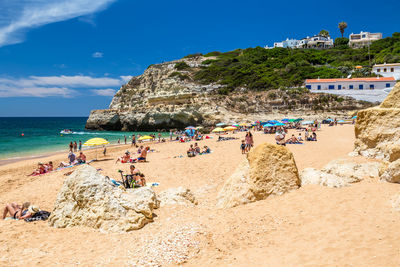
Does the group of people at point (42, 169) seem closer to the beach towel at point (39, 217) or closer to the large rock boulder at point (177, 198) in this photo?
the beach towel at point (39, 217)

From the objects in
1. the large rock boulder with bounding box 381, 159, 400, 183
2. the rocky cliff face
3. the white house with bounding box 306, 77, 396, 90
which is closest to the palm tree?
the white house with bounding box 306, 77, 396, 90

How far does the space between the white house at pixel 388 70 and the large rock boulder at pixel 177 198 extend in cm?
5541

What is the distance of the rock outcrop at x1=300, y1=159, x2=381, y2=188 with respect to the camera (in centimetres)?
636

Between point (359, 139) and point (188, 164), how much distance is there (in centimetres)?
807

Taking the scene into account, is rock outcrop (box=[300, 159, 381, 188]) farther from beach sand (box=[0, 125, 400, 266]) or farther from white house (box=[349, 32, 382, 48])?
white house (box=[349, 32, 382, 48])

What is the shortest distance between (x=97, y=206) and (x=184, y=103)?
4263 cm

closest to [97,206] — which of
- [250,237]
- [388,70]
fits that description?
[250,237]

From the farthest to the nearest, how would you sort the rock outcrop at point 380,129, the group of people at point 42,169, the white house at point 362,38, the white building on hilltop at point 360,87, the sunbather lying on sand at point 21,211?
the white house at point 362,38
the white building on hilltop at point 360,87
the group of people at point 42,169
the rock outcrop at point 380,129
the sunbather lying on sand at point 21,211

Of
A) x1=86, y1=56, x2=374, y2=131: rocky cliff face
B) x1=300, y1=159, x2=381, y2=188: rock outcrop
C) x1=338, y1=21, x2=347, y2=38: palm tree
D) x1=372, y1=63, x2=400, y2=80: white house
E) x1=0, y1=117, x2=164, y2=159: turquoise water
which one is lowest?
x1=300, y1=159, x2=381, y2=188: rock outcrop

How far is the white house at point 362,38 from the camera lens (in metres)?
81.8

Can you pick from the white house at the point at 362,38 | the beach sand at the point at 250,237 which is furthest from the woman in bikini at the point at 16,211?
the white house at the point at 362,38

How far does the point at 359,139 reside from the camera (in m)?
9.91

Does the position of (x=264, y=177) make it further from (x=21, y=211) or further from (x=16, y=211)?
(x=16, y=211)

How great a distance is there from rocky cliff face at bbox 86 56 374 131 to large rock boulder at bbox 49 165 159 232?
119 ft
